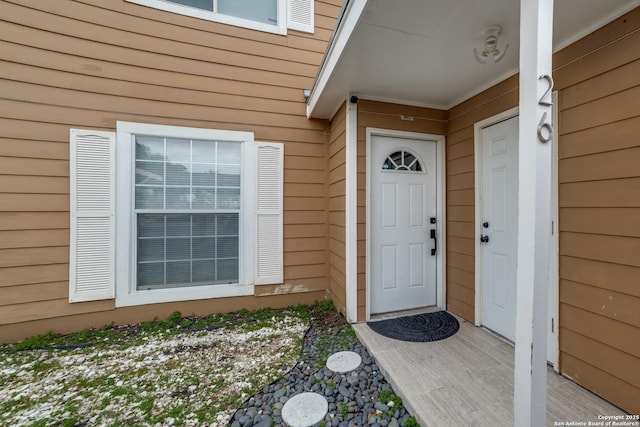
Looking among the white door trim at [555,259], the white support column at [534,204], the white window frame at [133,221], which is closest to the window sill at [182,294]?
the white window frame at [133,221]

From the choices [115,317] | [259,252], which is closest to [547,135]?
[259,252]

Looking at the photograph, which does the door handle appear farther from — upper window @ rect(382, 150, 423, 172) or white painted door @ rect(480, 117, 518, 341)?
upper window @ rect(382, 150, 423, 172)

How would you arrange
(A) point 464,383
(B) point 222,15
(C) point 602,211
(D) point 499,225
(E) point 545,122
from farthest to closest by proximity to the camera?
(B) point 222,15, (D) point 499,225, (A) point 464,383, (C) point 602,211, (E) point 545,122

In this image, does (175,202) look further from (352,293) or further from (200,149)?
(352,293)

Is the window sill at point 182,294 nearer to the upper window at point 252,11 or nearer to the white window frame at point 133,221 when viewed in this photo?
the white window frame at point 133,221

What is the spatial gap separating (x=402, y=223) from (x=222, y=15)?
3.12m

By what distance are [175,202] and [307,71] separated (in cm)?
223

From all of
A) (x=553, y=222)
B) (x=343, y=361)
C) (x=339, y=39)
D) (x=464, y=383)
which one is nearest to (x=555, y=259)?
A: (x=553, y=222)

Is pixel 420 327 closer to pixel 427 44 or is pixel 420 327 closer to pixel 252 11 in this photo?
pixel 427 44

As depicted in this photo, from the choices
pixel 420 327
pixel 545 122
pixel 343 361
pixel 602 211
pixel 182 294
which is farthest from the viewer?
pixel 182 294

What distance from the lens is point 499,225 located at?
7.75 feet

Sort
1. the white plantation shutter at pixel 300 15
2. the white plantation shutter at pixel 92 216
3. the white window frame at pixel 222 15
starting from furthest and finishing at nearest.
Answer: the white plantation shutter at pixel 300 15
the white window frame at pixel 222 15
the white plantation shutter at pixel 92 216

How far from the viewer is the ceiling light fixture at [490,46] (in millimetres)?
1712

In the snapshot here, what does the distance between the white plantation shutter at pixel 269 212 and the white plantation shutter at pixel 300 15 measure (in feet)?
5.00
